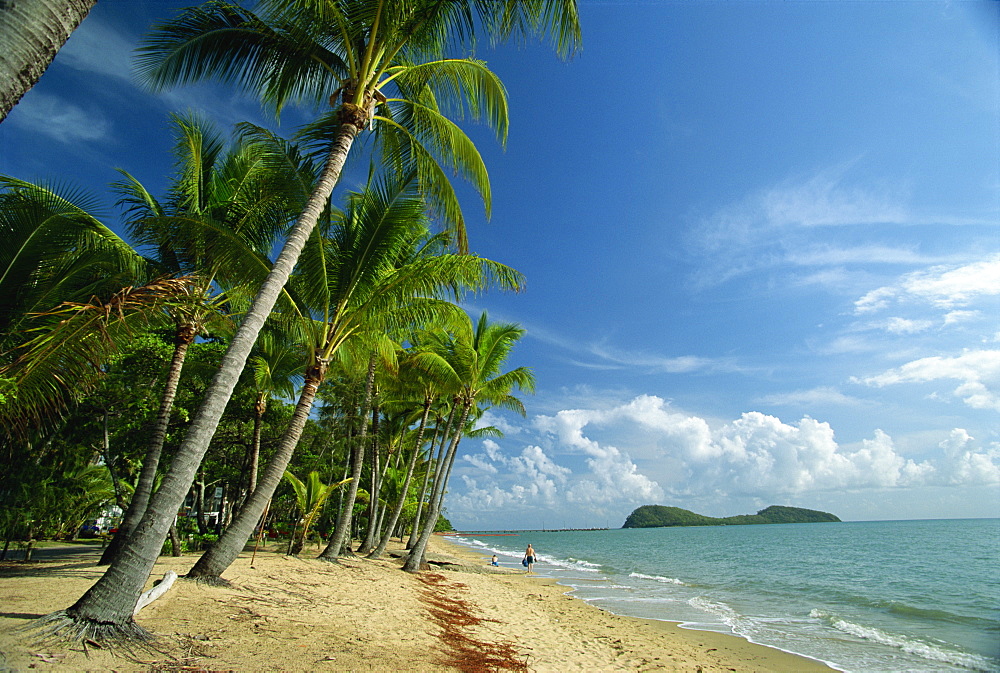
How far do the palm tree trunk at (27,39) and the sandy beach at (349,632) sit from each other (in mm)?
3196

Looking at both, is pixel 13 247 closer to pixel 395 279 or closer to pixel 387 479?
pixel 395 279

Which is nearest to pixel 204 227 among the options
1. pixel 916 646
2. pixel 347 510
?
pixel 347 510

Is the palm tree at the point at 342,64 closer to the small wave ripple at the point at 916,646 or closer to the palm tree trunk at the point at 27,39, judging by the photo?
the palm tree trunk at the point at 27,39

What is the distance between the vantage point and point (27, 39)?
80.2 inches

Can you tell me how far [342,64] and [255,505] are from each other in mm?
6614

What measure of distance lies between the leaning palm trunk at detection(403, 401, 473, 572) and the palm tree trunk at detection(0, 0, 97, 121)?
14576mm

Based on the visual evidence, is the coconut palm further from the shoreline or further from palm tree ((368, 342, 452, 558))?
the shoreline

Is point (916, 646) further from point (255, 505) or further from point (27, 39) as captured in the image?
point (27, 39)

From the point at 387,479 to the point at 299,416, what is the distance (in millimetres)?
17331

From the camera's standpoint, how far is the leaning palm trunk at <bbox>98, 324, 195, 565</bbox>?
25.1 ft

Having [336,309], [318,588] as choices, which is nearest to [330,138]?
[336,309]

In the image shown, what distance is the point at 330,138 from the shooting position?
7.78 metres

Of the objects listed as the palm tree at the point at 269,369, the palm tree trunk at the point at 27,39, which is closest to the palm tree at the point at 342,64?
the palm tree trunk at the point at 27,39

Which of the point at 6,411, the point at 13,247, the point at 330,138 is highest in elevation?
the point at 330,138
